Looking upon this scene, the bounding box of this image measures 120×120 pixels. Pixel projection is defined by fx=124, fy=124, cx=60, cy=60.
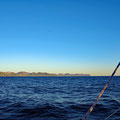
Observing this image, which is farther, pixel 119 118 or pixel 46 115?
pixel 46 115

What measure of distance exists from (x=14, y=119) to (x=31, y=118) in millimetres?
1198

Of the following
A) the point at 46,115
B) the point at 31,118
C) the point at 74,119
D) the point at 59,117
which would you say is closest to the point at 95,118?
the point at 74,119

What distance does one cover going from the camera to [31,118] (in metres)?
9.26

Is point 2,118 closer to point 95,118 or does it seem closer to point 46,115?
point 46,115

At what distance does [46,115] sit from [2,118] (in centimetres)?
329

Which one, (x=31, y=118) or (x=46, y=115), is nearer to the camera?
(x=31, y=118)

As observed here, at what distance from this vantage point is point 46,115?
10109 mm

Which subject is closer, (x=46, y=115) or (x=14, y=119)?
(x=14, y=119)

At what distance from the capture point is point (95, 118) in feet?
30.0

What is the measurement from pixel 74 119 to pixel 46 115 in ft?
7.92

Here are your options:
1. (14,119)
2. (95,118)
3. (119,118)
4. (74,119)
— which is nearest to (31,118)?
(14,119)

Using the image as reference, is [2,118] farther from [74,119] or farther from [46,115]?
[74,119]

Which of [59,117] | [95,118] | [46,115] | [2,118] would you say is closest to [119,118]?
Result: [95,118]

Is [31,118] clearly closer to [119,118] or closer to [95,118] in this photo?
[95,118]
